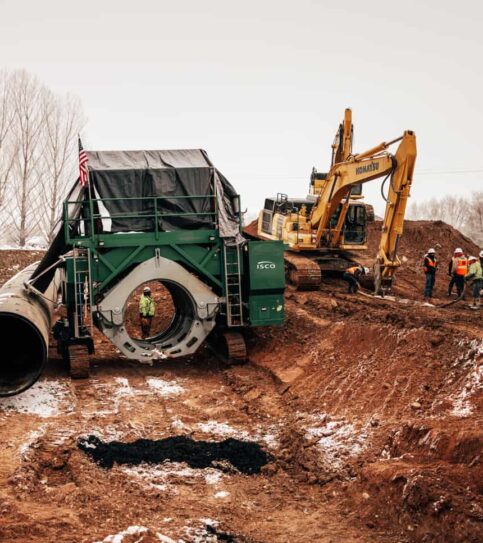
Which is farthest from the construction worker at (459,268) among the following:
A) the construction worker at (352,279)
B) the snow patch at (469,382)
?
the snow patch at (469,382)

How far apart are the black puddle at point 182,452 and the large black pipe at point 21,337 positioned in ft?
7.78

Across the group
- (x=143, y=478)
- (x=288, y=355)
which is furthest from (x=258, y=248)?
(x=143, y=478)

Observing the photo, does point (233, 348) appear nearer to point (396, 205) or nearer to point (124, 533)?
point (396, 205)

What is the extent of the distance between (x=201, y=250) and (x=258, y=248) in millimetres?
1127

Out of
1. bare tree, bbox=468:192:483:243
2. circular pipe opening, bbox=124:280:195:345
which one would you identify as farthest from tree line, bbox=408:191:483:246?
circular pipe opening, bbox=124:280:195:345

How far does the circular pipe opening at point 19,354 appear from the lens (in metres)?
12.6

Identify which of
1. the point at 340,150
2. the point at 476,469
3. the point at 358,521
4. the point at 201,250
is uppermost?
the point at 340,150

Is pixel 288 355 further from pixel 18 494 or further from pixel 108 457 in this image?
pixel 18 494

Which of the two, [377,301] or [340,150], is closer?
[377,301]

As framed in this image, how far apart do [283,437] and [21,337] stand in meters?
5.72

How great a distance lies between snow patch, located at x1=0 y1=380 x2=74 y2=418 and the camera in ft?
40.9

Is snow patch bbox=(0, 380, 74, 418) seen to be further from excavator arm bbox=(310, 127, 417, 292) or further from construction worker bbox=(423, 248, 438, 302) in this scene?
construction worker bbox=(423, 248, 438, 302)

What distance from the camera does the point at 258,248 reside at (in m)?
15.4

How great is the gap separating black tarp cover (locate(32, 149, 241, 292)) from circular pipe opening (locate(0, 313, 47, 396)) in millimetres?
1753
